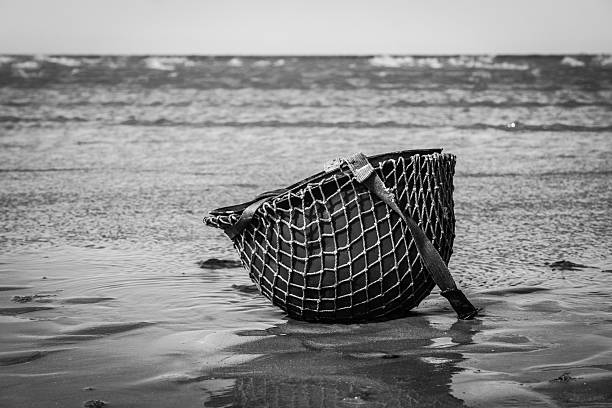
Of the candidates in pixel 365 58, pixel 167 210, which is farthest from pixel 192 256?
pixel 365 58

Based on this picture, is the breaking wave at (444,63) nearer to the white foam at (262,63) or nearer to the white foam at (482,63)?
the white foam at (482,63)

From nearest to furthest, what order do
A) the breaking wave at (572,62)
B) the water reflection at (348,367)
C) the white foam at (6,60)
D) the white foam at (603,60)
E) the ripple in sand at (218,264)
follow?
the water reflection at (348,367) → the ripple in sand at (218,264) → the breaking wave at (572,62) → the white foam at (603,60) → the white foam at (6,60)

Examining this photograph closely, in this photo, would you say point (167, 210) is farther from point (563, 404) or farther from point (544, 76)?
point (544, 76)

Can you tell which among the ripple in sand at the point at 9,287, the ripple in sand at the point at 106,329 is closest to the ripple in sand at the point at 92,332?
the ripple in sand at the point at 106,329

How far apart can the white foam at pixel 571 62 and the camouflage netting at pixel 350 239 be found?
29.3 metres

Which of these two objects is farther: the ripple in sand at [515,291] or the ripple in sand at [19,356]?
the ripple in sand at [515,291]

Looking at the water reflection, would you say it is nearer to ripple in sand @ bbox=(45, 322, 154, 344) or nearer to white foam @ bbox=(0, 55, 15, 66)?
ripple in sand @ bbox=(45, 322, 154, 344)

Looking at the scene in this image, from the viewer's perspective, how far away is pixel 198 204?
7059 mm

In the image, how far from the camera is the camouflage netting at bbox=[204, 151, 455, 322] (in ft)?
10.8

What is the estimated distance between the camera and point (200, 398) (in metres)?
2.76

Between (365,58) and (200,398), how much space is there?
105ft

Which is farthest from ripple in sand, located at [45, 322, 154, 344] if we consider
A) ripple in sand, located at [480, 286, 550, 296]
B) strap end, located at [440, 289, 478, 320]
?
ripple in sand, located at [480, 286, 550, 296]

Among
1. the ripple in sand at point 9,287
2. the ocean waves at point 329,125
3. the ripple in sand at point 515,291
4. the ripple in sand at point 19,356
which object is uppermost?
the ocean waves at point 329,125

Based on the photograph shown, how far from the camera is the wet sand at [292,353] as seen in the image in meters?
2.78
